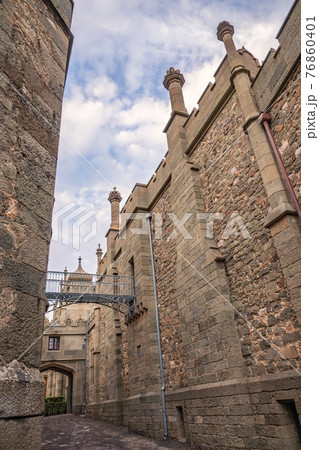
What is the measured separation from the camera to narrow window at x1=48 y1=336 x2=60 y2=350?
20.5 m

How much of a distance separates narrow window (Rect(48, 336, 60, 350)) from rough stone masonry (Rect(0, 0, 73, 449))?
2060cm

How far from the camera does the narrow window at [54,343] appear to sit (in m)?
20.5

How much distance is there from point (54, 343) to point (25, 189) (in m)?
21.1

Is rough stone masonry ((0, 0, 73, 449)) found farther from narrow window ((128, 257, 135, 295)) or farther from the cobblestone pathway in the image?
narrow window ((128, 257, 135, 295))

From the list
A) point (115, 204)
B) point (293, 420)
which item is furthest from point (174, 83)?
Result: point (293, 420)

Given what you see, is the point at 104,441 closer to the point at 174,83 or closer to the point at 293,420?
the point at 293,420

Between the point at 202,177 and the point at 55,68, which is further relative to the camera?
the point at 202,177

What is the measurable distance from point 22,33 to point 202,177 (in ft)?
19.3

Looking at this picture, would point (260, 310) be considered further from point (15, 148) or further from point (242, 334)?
point (15, 148)

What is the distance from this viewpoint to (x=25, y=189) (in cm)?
255

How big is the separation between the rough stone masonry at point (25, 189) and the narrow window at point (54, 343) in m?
20.6

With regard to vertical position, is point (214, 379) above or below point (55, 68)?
below
